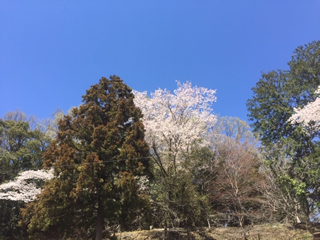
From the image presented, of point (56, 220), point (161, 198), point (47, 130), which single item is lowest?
point (56, 220)

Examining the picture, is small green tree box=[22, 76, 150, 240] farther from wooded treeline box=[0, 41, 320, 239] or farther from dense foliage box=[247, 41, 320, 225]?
dense foliage box=[247, 41, 320, 225]

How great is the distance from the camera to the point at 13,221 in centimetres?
1132

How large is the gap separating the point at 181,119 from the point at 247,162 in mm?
4910

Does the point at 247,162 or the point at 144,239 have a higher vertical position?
the point at 247,162

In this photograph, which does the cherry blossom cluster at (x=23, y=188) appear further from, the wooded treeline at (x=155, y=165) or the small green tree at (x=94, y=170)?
the small green tree at (x=94, y=170)

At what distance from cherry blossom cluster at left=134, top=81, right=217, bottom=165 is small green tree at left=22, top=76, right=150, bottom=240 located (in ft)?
8.69

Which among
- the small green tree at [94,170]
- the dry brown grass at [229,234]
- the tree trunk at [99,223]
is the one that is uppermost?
the small green tree at [94,170]

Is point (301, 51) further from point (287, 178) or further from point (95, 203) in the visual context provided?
point (95, 203)

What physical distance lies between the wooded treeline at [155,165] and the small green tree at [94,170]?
37 mm

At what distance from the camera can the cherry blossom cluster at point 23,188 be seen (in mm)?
10320

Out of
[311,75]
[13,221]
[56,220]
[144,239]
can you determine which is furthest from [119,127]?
[311,75]

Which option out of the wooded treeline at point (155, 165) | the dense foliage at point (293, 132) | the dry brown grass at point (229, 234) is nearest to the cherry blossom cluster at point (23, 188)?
the wooded treeline at point (155, 165)

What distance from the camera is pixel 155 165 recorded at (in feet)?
38.2

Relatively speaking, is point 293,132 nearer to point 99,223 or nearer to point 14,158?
point 99,223
